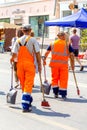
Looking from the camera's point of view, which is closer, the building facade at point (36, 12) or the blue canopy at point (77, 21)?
the blue canopy at point (77, 21)

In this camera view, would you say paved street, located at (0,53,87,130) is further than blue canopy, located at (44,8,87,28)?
No

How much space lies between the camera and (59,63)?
10.4 meters

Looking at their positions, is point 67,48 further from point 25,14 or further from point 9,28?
point 25,14

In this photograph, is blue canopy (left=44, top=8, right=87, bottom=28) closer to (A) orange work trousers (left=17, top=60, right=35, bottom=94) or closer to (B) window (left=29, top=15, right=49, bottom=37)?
(A) orange work trousers (left=17, top=60, right=35, bottom=94)

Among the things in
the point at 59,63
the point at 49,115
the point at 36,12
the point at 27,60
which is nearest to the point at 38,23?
the point at 36,12

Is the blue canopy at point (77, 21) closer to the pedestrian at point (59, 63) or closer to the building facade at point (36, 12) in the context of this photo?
the pedestrian at point (59, 63)

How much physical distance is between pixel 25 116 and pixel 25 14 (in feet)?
116

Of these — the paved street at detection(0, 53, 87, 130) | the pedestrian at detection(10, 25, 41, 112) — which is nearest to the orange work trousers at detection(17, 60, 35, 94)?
the pedestrian at detection(10, 25, 41, 112)

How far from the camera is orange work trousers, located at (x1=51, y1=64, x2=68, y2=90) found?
10.2 metres

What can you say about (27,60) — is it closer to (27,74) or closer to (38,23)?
(27,74)

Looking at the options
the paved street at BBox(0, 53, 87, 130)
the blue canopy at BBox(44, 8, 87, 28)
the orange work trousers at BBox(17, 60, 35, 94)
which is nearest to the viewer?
the paved street at BBox(0, 53, 87, 130)

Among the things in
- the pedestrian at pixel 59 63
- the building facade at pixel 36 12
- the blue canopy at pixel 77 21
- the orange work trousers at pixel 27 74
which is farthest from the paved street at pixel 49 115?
the building facade at pixel 36 12

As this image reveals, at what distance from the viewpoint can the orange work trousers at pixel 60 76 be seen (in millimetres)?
10227

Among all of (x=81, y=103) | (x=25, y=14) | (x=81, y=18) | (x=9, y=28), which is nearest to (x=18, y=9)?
(x=25, y=14)
